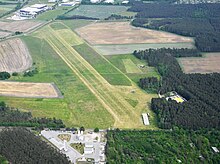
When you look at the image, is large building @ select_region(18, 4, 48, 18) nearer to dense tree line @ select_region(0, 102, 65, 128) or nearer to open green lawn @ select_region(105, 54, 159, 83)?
open green lawn @ select_region(105, 54, 159, 83)

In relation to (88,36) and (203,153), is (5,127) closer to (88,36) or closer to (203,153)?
(203,153)

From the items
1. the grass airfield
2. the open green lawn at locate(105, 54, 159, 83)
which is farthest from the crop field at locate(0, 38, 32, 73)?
the open green lawn at locate(105, 54, 159, 83)

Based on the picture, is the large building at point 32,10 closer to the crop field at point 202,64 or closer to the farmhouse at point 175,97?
the crop field at point 202,64

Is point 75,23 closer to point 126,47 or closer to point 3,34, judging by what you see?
point 3,34

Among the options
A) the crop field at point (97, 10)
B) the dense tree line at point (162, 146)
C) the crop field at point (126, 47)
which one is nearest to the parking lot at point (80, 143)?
the dense tree line at point (162, 146)

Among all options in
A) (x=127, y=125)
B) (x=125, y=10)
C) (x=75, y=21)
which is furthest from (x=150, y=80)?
(x=125, y=10)
